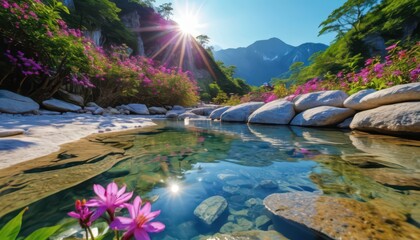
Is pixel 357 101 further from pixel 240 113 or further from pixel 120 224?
pixel 120 224

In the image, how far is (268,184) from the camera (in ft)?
5.27

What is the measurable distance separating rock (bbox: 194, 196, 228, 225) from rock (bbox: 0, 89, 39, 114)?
18.8 ft

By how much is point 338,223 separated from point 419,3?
2358cm

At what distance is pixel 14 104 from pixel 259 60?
144280 mm

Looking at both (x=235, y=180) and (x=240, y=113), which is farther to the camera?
(x=240, y=113)

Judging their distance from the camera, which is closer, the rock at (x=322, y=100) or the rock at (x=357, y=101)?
the rock at (x=357, y=101)

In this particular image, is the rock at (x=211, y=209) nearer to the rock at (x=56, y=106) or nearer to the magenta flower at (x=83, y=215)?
the magenta flower at (x=83, y=215)

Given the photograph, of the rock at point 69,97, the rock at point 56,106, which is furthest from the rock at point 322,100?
the rock at point 69,97

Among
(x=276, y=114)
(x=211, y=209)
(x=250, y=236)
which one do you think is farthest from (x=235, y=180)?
(x=276, y=114)

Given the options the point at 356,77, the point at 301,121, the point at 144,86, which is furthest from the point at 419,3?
the point at 144,86

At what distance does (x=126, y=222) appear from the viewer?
482 mm

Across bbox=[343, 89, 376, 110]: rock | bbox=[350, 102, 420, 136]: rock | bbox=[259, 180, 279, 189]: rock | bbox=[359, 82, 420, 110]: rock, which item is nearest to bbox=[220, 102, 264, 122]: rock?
bbox=[343, 89, 376, 110]: rock

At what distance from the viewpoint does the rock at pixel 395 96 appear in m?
3.43

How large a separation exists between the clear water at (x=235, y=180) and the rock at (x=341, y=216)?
83 mm
